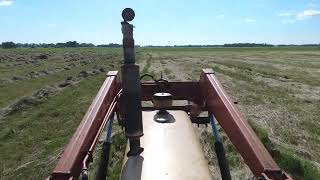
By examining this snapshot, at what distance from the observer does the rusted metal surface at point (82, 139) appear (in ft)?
10.1

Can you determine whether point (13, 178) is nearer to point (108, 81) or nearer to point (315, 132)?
point (108, 81)

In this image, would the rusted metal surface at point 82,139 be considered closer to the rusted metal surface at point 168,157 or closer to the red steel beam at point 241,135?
the rusted metal surface at point 168,157

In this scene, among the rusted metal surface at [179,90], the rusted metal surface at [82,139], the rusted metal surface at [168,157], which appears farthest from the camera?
the rusted metal surface at [179,90]

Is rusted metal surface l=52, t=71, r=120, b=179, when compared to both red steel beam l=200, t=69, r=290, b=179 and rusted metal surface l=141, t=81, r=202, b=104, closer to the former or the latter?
red steel beam l=200, t=69, r=290, b=179

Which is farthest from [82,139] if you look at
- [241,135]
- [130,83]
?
[241,135]

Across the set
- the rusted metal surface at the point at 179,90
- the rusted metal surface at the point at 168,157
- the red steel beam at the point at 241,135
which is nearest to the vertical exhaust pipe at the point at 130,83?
the rusted metal surface at the point at 168,157

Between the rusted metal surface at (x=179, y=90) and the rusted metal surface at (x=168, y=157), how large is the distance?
143 cm

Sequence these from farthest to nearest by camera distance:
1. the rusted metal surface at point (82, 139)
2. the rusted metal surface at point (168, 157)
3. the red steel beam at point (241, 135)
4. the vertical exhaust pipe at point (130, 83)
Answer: the vertical exhaust pipe at point (130, 83) < the rusted metal surface at point (168, 157) < the red steel beam at point (241, 135) < the rusted metal surface at point (82, 139)

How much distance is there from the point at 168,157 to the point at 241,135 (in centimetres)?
88

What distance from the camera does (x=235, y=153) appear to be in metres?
8.53

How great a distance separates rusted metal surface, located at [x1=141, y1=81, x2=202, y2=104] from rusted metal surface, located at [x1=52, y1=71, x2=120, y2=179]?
5.91ft

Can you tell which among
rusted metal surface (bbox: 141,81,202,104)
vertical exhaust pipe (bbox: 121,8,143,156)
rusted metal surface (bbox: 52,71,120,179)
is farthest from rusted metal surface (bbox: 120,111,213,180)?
rusted metal surface (bbox: 141,81,202,104)

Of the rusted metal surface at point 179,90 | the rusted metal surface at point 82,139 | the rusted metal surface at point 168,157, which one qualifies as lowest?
the rusted metal surface at point 168,157

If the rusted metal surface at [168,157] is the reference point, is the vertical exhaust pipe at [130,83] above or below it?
above
